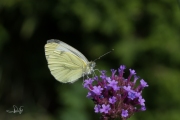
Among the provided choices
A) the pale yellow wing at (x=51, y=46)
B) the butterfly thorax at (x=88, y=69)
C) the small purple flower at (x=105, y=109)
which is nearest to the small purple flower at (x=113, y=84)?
the small purple flower at (x=105, y=109)

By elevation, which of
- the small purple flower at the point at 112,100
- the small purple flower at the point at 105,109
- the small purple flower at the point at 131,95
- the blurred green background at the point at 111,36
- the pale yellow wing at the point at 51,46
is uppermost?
the blurred green background at the point at 111,36

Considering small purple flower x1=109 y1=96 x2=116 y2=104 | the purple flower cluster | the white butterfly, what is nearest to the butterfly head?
the white butterfly

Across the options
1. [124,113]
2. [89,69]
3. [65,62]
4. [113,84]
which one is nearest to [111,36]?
[65,62]

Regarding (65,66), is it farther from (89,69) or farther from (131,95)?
(131,95)

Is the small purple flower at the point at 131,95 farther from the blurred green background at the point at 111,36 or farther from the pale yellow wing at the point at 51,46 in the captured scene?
the blurred green background at the point at 111,36

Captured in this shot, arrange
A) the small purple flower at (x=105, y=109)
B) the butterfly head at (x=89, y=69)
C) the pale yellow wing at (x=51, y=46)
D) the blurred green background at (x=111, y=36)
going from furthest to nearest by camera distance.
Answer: the blurred green background at (x=111, y=36)
the pale yellow wing at (x=51, y=46)
the butterfly head at (x=89, y=69)
the small purple flower at (x=105, y=109)

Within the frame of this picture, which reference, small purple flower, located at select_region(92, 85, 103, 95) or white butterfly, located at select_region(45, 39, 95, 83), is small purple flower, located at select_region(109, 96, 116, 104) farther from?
white butterfly, located at select_region(45, 39, 95, 83)
